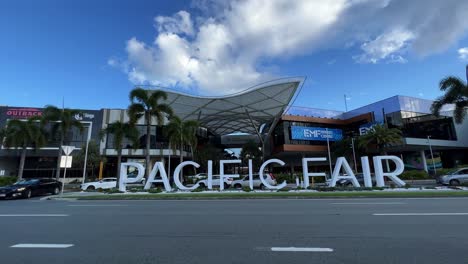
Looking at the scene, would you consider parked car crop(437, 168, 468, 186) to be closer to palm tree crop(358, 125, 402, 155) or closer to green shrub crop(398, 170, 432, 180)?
green shrub crop(398, 170, 432, 180)

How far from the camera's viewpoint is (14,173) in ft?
142

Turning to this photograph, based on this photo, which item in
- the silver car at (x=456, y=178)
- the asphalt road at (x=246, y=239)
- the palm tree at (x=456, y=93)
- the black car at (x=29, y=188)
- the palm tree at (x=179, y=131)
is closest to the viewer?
the asphalt road at (x=246, y=239)

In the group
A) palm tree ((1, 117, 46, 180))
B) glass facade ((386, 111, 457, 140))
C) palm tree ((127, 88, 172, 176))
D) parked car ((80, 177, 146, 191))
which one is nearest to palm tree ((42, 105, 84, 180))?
palm tree ((1, 117, 46, 180))

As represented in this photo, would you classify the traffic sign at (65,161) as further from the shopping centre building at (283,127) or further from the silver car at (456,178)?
the silver car at (456,178)

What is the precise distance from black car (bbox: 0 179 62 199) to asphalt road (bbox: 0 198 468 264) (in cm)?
1231

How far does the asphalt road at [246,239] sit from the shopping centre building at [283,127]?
102 feet

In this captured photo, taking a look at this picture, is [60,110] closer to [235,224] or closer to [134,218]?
[134,218]

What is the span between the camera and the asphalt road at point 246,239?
4281mm

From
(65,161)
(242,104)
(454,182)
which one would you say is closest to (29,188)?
(65,161)

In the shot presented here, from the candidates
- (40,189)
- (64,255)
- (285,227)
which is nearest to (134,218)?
(64,255)

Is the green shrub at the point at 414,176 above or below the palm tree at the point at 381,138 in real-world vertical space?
below

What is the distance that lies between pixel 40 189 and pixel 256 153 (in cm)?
3522

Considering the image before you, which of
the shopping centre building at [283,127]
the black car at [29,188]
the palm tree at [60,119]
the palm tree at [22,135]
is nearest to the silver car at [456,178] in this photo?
Result: the shopping centre building at [283,127]

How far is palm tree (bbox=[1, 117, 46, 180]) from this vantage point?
98.3ft
